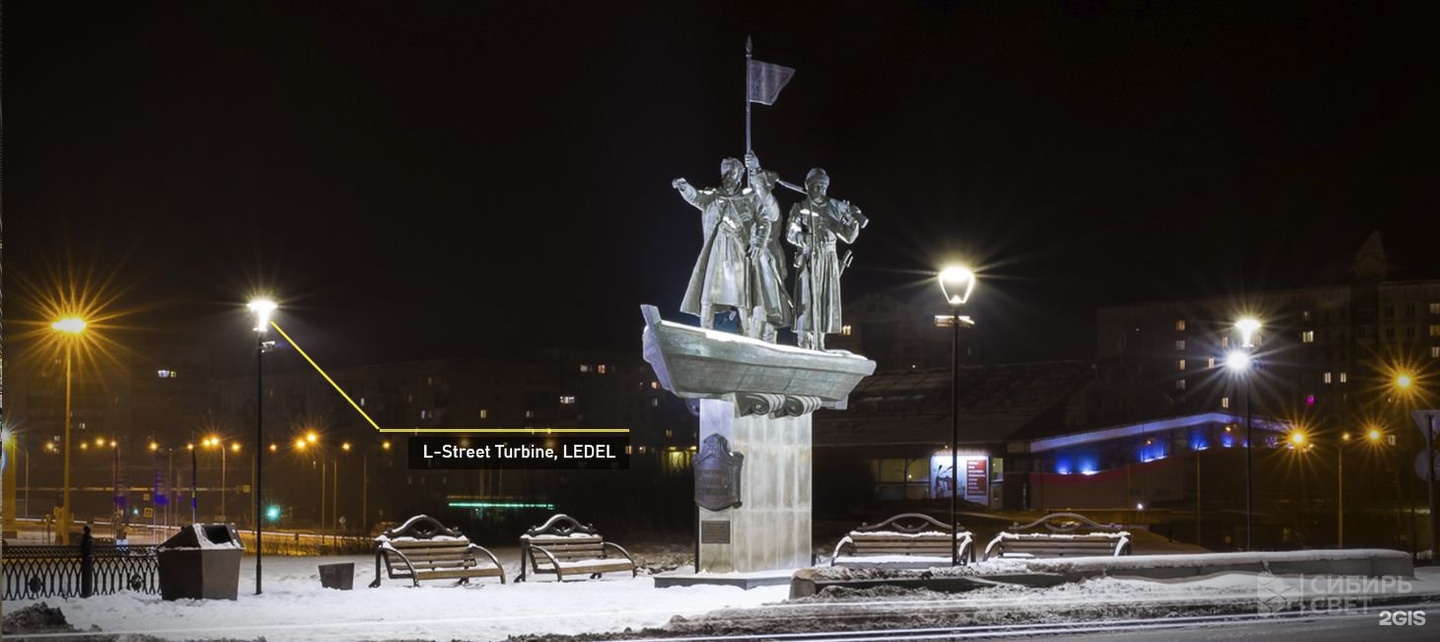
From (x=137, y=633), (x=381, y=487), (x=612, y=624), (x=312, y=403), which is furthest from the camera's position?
(x=312, y=403)

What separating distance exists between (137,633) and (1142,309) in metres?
81.6

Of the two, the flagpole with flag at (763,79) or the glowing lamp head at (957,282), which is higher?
the flagpole with flag at (763,79)

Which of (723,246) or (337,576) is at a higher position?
(723,246)

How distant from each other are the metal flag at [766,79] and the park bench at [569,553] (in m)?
7.45

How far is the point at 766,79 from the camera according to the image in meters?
21.3

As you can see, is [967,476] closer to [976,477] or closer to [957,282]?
[976,477]

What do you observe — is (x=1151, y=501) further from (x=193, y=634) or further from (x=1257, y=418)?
(x=193, y=634)

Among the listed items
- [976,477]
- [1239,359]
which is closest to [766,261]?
[1239,359]

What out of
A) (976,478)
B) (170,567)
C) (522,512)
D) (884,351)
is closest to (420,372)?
(884,351)

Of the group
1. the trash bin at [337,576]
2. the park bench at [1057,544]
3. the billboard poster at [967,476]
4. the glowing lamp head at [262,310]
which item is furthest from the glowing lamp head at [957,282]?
the billboard poster at [967,476]

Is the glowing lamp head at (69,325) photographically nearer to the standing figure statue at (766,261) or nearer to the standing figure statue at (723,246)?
the standing figure statue at (723,246)

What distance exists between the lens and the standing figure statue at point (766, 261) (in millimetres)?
19875

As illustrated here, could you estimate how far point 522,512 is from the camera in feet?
175

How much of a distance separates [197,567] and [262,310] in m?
4.22
